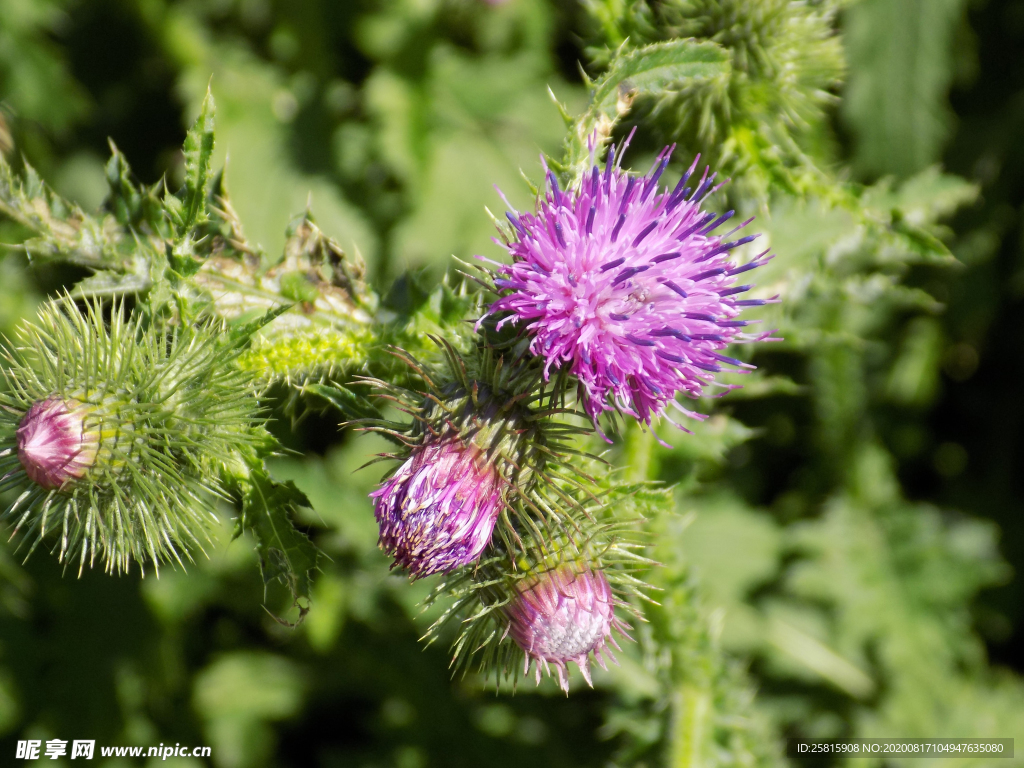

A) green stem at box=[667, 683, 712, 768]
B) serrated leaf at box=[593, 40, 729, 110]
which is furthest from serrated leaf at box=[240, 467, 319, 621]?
green stem at box=[667, 683, 712, 768]

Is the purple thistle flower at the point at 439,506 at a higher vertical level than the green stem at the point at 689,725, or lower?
higher

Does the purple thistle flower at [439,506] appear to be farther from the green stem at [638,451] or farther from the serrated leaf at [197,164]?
the serrated leaf at [197,164]

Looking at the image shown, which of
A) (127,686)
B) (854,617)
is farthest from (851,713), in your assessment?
(127,686)

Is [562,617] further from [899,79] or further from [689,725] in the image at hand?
[899,79]

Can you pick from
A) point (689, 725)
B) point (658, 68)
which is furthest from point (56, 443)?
point (689, 725)

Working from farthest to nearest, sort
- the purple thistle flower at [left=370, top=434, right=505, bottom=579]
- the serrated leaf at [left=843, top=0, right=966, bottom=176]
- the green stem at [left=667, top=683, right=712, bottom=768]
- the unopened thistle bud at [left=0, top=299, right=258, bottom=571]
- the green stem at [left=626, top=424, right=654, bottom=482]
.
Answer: the serrated leaf at [left=843, top=0, right=966, bottom=176], the green stem at [left=667, top=683, right=712, bottom=768], the green stem at [left=626, top=424, right=654, bottom=482], the unopened thistle bud at [left=0, top=299, right=258, bottom=571], the purple thistle flower at [left=370, top=434, right=505, bottom=579]

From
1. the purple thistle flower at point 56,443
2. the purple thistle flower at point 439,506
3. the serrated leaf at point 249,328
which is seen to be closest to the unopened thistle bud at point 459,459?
the purple thistle flower at point 439,506

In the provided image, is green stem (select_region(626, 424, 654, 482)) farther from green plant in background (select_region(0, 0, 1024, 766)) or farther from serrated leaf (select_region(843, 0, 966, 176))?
serrated leaf (select_region(843, 0, 966, 176))
